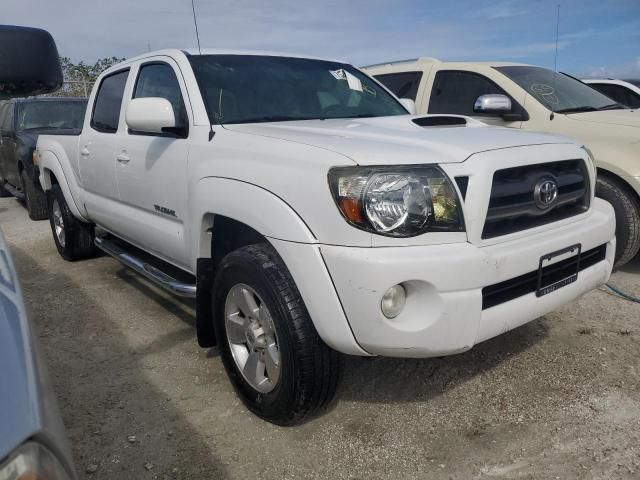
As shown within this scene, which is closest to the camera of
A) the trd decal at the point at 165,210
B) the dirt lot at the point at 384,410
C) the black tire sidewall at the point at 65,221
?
the dirt lot at the point at 384,410

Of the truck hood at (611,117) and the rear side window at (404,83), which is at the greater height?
the rear side window at (404,83)

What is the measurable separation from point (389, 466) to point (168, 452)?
99cm

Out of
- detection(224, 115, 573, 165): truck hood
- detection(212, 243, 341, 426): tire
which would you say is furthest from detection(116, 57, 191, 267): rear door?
detection(212, 243, 341, 426): tire

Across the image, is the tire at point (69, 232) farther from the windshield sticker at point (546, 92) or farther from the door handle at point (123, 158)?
the windshield sticker at point (546, 92)

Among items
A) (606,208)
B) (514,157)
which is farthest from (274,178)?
(606,208)

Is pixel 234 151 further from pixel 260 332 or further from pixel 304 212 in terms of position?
pixel 260 332

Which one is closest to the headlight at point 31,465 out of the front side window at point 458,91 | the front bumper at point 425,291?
the front bumper at point 425,291

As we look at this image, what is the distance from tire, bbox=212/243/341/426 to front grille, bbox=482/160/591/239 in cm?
83

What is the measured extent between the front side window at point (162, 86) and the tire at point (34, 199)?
476 cm

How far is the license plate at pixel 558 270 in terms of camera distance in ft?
7.80

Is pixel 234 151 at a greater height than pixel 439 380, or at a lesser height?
greater

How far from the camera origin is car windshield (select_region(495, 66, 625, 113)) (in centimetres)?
504

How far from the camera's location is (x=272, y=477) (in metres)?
2.29

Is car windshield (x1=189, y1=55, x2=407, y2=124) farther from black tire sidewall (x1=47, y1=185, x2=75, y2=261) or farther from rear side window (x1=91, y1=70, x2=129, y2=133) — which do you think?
black tire sidewall (x1=47, y1=185, x2=75, y2=261)
